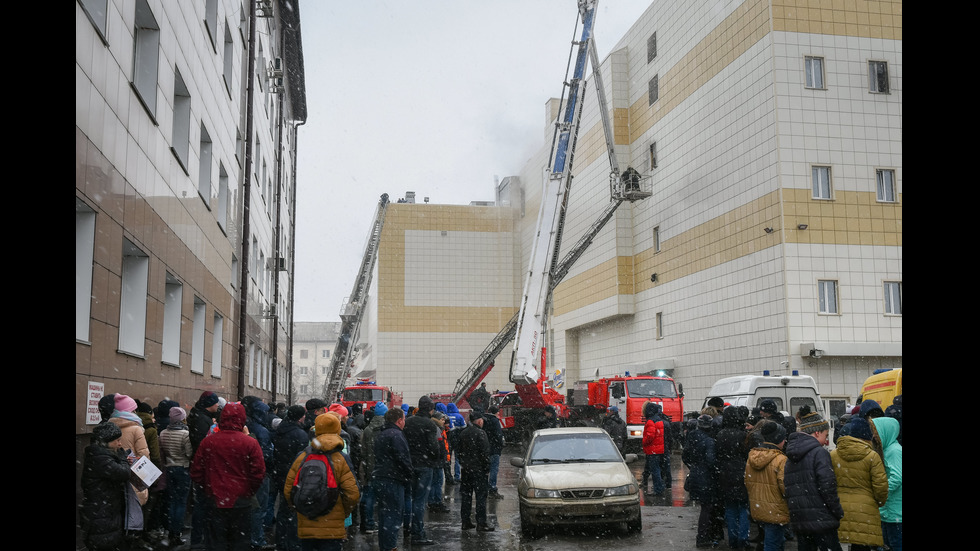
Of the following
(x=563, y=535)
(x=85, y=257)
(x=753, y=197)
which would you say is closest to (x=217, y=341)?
(x=85, y=257)

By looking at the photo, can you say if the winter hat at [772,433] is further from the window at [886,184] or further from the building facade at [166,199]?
the window at [886,184]

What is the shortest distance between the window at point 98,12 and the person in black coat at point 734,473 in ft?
28.1

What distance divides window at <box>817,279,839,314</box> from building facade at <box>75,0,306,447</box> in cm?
1681

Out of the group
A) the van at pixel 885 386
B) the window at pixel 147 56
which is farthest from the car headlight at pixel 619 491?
the window at pixel 147 56

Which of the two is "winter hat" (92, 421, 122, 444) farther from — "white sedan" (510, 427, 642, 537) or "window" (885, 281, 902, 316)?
"window" (885, 281, 902, 316)

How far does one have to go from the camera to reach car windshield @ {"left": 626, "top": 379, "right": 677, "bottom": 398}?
23062mm

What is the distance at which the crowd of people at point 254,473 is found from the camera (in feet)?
22.3

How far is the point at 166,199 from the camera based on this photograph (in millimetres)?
12734

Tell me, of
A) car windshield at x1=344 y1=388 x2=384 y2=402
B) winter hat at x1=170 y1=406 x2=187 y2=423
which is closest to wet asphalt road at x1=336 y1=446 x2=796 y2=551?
winter hat at x1=170 y1=406 x2=187 y2=423

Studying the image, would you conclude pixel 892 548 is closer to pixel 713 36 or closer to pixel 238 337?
pixel 238 337

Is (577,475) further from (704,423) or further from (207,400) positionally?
(207,400)
